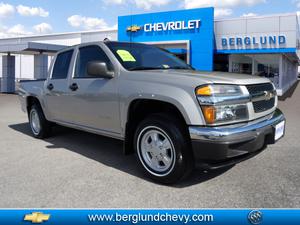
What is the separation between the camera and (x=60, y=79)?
19.4 ft

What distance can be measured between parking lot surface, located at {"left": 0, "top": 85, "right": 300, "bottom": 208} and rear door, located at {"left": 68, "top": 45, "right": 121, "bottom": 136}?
2.10ft

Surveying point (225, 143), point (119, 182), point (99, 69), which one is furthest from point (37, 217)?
point (99, 69)

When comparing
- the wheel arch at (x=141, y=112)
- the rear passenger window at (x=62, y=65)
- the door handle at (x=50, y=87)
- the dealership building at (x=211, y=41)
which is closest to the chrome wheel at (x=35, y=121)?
the door handle at (x=50, y=87)

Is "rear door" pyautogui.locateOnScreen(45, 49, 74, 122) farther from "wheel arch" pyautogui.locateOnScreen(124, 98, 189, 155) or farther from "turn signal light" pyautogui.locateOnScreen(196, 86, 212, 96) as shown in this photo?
"turn signal light" pyautogui.locateOnScreen(196, 86, 212, 96)

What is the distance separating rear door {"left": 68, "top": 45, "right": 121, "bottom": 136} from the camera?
471 centimetres

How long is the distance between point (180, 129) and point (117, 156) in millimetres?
1883

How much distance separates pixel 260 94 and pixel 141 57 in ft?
6.10

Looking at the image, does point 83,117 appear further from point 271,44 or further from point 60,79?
point 271,44

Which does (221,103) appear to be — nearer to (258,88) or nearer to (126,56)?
(258,88)

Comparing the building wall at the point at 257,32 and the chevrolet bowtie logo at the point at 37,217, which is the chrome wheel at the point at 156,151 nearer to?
the chevrolet bowtie logo at the point at 37,217

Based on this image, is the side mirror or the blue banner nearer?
the blue banner

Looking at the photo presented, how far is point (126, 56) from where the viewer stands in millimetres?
4859

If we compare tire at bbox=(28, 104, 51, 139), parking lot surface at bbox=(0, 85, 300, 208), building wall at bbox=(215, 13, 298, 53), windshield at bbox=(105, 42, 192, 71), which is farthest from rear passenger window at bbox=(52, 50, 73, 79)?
building wall at bbox=(215, 13, 298, 53)

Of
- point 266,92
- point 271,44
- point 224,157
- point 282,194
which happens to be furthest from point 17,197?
point 271,44
